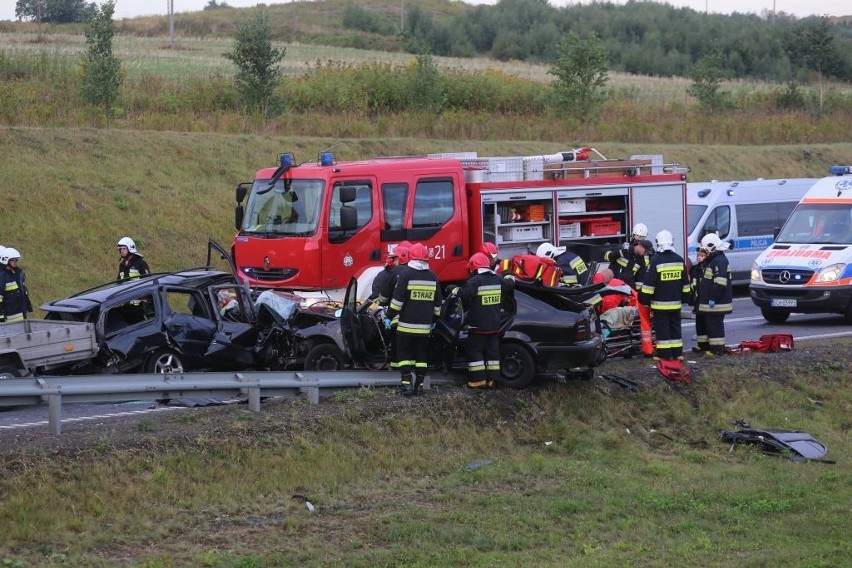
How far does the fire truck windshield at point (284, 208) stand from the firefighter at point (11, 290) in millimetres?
3157

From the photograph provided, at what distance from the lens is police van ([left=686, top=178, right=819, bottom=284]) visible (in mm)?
22609

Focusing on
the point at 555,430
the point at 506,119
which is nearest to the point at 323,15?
the point at 506,119

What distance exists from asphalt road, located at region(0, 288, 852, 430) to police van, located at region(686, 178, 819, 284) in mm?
953

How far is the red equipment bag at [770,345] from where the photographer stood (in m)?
15.3

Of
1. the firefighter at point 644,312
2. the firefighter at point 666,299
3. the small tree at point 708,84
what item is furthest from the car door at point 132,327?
the small tree at point 708,84

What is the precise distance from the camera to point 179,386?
10.4 metres

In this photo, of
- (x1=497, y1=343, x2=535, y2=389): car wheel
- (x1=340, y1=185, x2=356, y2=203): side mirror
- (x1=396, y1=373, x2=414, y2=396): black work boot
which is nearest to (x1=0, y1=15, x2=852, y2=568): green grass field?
(x1=396, y1=373, x2=414, y2=396): black work boot

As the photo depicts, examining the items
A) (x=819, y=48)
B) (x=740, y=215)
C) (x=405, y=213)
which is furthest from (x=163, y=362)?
(x=819, y=48)

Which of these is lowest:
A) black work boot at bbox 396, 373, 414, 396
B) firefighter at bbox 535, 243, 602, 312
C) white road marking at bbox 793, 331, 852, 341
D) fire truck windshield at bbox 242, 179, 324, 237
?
white road marking at bbox 793, 331, 852, 341

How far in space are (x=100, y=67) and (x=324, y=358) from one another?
55.9 ft

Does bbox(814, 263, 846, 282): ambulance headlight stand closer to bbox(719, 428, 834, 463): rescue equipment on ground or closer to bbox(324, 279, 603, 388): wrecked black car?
bbox(719, 428, 834, 463): rescue equipment on ground

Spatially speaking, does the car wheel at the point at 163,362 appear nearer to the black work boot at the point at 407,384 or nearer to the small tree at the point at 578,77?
the black work boot at the point at 407,384

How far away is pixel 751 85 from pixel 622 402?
5319cm

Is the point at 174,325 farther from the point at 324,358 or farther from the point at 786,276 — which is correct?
the point at 786,276
